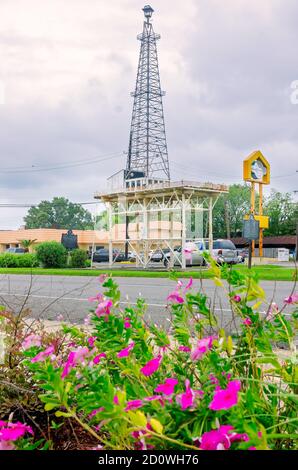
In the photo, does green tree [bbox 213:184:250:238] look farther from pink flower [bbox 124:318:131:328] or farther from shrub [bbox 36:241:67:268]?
pink flower [bbox 124:318:131:328]

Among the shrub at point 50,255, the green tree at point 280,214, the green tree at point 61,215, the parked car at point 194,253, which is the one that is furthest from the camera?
the green tree at point 61,215

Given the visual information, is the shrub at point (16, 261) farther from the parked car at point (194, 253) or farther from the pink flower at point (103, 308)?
the pink flower at point (103, 308)

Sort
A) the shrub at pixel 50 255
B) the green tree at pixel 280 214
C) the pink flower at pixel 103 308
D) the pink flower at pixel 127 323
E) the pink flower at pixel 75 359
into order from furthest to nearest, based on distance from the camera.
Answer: the green tree at pixel 280 214
the shrub at pixel 50 255
the pink flower at pixel 127 323
the pink flower at pixel 103 308
the pink flower at pixel 75 359

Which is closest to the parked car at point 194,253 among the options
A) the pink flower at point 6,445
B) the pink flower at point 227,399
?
the pink flower at point 227,399

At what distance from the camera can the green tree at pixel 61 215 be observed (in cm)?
9981

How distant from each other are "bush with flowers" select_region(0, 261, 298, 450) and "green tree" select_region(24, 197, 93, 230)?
96.8 meters

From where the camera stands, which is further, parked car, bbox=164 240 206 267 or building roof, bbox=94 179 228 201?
building roof, bbox=94 179 228 201

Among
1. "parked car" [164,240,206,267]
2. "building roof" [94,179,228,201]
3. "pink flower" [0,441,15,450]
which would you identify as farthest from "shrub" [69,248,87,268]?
"pink flower" [0,441,15,450]

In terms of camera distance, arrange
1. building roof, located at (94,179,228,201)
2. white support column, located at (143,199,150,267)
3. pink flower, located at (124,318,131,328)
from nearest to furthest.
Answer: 1. pink flower, located at (124,318,131,328)
2. building roof, located at (94,179,228,201)
3. white support column, located at (143,199,150,267)

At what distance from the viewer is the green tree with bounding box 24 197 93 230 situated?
327 feet

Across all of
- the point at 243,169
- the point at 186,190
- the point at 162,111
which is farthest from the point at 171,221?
the point at 162,111

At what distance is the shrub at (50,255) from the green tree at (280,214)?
4177cm

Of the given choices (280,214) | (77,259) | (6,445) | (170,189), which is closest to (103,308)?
(6,445)
